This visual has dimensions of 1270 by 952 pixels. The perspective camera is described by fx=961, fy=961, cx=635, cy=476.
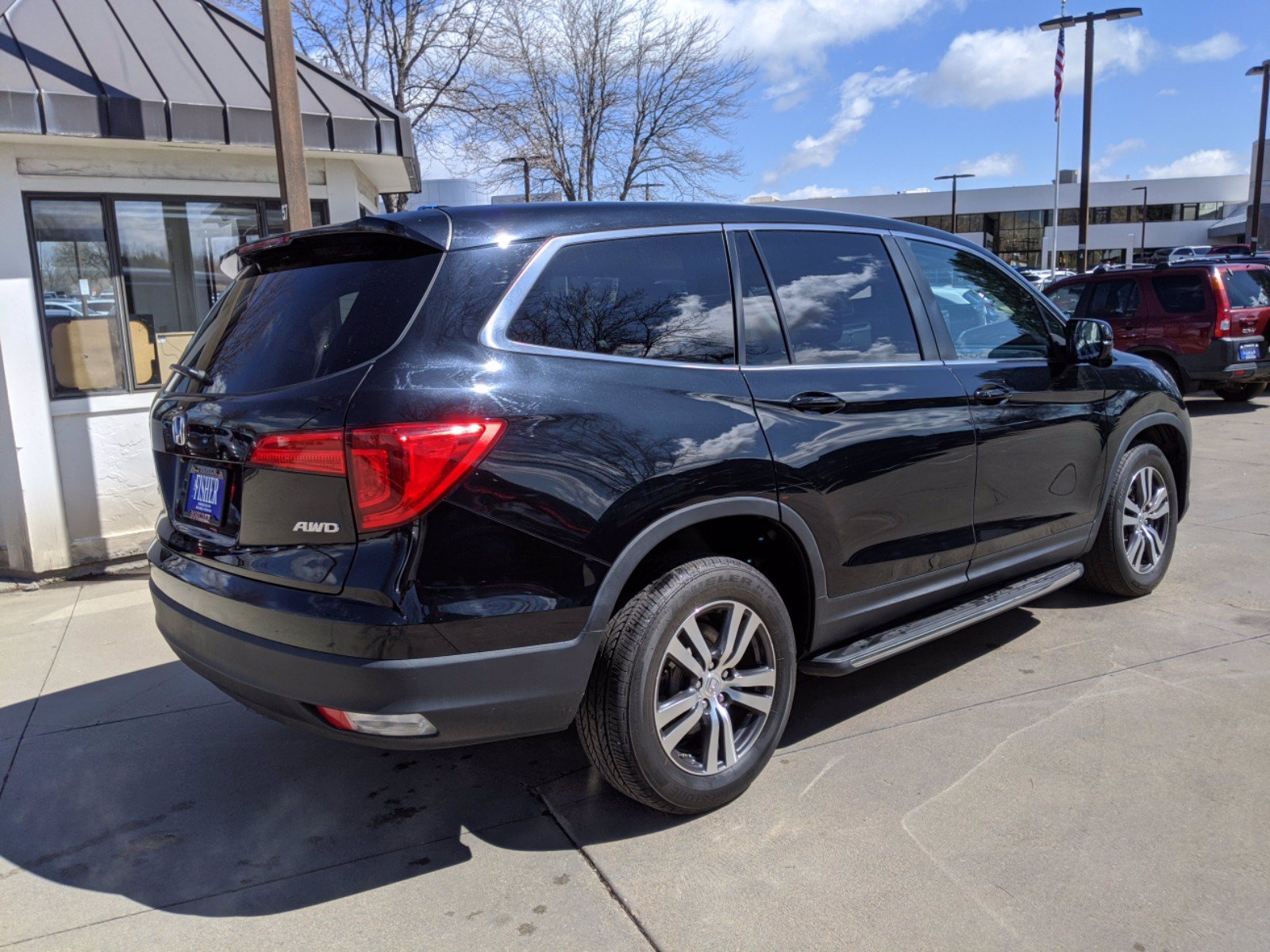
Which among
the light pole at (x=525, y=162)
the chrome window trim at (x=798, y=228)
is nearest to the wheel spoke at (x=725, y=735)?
the chrome window trim at (x=798, y=228)

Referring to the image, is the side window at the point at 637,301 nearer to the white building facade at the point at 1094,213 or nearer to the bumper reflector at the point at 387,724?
the bumper reflector at the point at 387,724

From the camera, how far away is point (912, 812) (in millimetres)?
3066

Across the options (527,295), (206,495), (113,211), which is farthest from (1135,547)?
(113,211)

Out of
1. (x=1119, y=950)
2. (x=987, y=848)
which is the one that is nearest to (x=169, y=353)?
(x=987, y=848)

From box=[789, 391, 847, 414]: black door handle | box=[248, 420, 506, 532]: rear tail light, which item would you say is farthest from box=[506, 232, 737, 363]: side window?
box=[248, 420, 506, 532]: rear tail light

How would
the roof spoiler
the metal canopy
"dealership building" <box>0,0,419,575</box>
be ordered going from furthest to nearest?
"dealership building" <box>0,0,419,575</box>
the metal canopy
the roof spoiler

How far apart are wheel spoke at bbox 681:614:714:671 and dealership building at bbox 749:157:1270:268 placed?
69392mm

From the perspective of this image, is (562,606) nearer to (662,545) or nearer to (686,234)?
(662,545)

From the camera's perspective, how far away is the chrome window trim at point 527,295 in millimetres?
2672

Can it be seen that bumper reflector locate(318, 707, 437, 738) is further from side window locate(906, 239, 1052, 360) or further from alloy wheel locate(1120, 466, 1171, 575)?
alloy wheel locate(1120, 466, 1171, 575)

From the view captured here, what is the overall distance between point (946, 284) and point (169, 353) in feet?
18.8

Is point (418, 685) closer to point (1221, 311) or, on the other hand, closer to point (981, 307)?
point (981, 307)

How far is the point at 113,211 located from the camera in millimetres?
6734

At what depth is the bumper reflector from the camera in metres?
2.53
